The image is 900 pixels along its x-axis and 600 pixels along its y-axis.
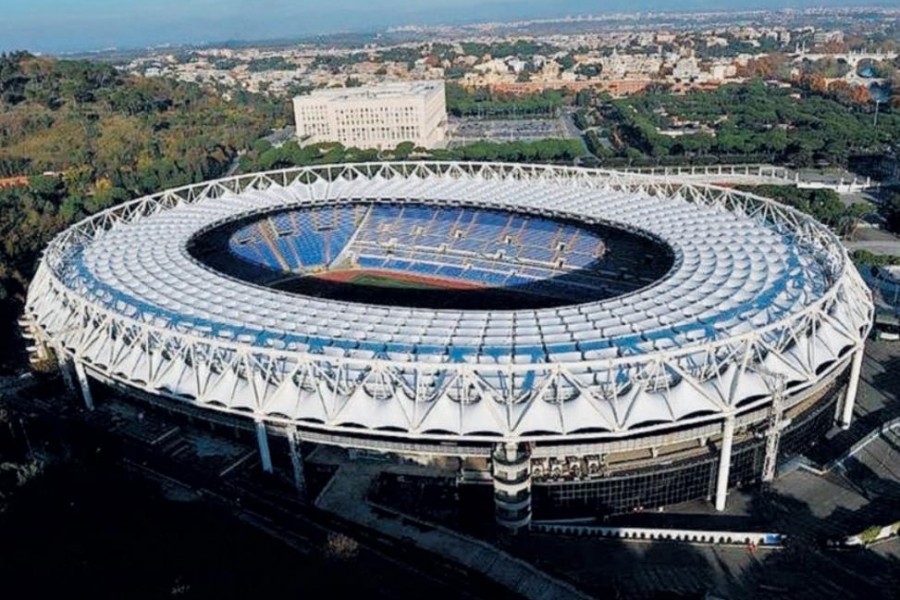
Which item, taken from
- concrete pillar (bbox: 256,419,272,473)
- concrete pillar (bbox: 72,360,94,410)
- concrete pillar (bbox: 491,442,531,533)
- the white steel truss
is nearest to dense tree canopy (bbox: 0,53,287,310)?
concrete pillar (bbox: 72,360,94,410)

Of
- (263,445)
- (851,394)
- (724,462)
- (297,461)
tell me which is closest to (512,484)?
(724,462)

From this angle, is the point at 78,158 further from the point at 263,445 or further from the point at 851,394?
the point at 851,394

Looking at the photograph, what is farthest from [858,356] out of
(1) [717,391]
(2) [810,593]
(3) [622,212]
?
(3) [622,212]

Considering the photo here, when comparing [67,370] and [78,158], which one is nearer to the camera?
[67,370]

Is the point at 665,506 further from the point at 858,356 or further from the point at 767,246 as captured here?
the point at 767,246

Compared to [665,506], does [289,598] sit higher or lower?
higher

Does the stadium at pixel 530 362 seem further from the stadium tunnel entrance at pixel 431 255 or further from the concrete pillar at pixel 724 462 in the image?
the stadium tunnel entrance at pixel 431 255

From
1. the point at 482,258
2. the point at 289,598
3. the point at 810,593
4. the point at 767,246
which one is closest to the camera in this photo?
the point at 289,598
